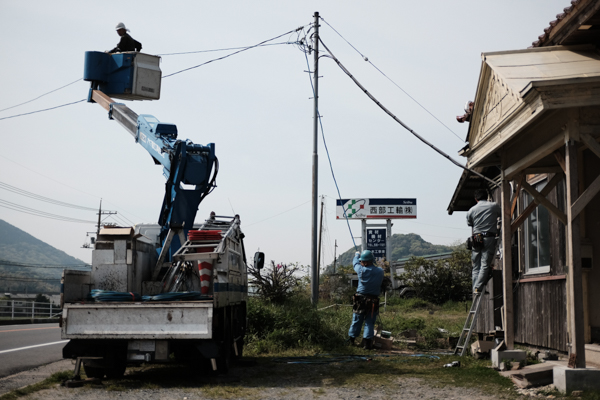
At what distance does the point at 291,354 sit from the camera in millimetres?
11711

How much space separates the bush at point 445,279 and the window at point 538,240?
17185mm

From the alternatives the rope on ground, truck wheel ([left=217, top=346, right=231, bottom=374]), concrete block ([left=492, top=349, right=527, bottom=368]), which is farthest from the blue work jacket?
truck wheel ([left=217, top=346, right=231, bottom=374])

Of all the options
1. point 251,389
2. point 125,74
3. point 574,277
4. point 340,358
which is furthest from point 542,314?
point 125,74

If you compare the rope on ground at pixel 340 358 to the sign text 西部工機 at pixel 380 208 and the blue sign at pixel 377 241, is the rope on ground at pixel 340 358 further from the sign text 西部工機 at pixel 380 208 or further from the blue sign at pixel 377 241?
the sign text 西部工機 at pixel 380 208

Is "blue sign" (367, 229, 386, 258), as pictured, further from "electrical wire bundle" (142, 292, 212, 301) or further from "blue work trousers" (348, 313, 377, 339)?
"electrical wire bundle" (142, 292, 212, 301)

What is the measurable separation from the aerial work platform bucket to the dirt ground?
6.39m

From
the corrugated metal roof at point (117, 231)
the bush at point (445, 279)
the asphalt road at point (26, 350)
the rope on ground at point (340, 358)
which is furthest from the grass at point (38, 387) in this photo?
the bush at point (445, 279)

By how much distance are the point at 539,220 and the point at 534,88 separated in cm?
410

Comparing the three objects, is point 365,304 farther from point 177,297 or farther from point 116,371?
point 116,371

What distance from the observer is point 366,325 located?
40.2ft

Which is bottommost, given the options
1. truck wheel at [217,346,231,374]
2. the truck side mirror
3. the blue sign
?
truck wheel at [217,346,231,374]

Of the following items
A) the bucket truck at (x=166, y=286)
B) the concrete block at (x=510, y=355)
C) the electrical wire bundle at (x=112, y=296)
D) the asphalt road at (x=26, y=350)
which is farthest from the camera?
the asphalt road at (x=26, y=350)

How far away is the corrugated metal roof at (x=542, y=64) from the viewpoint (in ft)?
23.6

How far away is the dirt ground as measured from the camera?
7.33m
